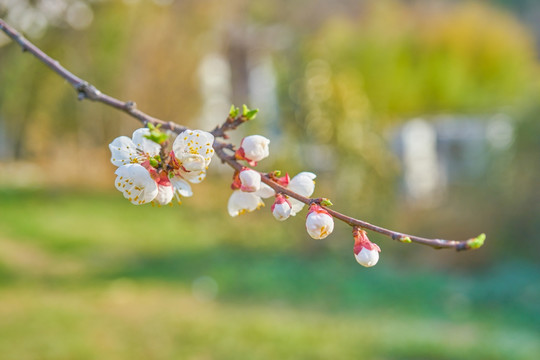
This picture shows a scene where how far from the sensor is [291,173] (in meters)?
5.82

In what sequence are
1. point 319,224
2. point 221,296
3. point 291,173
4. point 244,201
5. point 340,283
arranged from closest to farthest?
point 319,224 → point 244,201 → point 221,296 → point 340,283 → point 291,173

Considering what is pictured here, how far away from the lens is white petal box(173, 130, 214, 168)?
0.89 meters

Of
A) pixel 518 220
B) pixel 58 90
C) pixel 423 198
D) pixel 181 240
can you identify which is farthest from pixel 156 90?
pixel 518 220

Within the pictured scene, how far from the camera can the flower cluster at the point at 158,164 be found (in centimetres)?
88

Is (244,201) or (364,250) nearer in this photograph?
(364,250)

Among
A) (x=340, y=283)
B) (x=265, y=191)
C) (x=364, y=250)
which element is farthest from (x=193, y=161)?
(x=340, y=283)

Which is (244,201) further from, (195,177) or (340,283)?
(340,283)

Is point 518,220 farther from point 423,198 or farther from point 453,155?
point 453,155

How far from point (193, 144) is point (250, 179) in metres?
0.09

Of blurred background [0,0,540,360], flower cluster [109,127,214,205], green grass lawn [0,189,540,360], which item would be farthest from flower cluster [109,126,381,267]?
green grass lawn [0,189,540,360]

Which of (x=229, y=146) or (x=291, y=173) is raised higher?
(x=291, y=173)

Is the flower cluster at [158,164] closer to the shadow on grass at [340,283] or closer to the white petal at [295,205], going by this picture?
the white petal at [295,205]

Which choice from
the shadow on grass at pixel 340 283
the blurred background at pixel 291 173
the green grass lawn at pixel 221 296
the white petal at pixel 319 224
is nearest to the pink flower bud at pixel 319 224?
the white petal at pixel 319 224

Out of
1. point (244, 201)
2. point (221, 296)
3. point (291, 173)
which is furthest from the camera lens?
point (291, 173)
